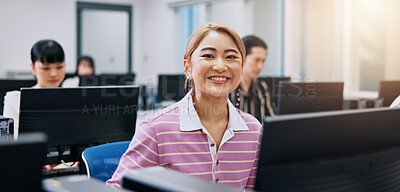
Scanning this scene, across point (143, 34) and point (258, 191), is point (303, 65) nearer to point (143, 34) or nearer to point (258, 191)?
point (143, 34)

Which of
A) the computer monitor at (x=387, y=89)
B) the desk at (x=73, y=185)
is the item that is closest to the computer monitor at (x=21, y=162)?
the desk at (x=73, y=185)

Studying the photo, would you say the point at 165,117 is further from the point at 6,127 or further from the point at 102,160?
the point at 6,127

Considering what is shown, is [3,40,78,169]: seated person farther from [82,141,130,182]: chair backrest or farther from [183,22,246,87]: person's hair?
[183,22,246,87]: person's hair

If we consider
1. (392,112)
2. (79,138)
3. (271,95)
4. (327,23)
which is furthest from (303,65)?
(392,112)

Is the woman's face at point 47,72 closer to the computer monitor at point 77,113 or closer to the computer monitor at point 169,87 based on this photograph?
the computer monitor at point 77,113

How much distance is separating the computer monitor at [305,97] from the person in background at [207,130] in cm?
98

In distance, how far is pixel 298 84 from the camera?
2.40 m

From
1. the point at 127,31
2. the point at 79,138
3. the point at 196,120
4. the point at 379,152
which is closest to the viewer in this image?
the point at 379,152

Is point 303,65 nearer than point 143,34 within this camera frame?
Yes

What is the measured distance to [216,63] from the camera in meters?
1.38

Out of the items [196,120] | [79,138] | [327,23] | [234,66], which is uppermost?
[327,23]

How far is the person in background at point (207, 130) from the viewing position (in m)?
1.33

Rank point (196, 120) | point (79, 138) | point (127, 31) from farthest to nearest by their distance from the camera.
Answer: point (127, 31)
point (79, 138)
point (196, 120)

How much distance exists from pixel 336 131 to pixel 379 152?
5.7 inches
